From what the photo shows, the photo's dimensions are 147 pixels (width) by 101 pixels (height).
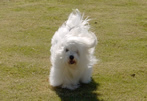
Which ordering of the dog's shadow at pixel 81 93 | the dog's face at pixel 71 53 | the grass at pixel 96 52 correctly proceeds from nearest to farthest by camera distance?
the dog's face at pixel 71 53
the dog's shadow at pixel 81 93
the grass at pixel 96 52

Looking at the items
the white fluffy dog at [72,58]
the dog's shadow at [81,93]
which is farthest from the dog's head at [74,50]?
the dog's shadow at [81,93]

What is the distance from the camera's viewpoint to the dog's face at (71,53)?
5040 mm

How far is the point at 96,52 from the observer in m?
7.47

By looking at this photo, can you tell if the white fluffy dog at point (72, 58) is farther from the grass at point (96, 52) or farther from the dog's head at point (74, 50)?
the grass at point (96, 52)

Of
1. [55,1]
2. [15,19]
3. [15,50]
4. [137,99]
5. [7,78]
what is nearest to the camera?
[137,99]

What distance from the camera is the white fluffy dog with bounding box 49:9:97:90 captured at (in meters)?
5.10

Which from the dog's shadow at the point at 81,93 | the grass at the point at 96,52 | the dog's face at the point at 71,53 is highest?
the dog's face at the point at 71,53

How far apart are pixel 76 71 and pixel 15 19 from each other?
5724 millimetres

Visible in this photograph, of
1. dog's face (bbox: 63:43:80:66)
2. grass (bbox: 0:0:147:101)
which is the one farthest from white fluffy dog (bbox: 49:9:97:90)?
grass (bbox: 0:0:147:101)

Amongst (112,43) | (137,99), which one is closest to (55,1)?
(112,43)

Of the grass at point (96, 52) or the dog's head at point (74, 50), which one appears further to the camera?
the grass at point (96, 52)

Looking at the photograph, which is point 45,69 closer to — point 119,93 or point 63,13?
point 119,93

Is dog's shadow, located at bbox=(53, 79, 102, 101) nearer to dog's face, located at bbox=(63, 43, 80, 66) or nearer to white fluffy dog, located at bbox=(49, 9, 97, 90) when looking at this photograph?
white fluffy dog, located at bbox=(49, 9, 97, 90)

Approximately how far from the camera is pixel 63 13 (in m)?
11.3
